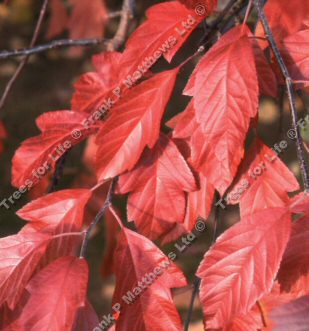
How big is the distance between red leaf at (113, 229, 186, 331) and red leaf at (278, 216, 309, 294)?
0.40 feet

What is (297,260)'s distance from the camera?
0.61m

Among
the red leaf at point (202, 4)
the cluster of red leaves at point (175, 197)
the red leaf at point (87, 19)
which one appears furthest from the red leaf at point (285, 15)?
the red leaf at point (87, 19)

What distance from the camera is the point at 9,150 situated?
74.1 inches

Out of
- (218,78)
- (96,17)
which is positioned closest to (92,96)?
(218,78)

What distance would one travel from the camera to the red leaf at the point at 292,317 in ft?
1.66

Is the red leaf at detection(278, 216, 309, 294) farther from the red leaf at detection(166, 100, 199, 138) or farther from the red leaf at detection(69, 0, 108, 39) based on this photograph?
the red leaf at detection(69, 0, 108, 39)

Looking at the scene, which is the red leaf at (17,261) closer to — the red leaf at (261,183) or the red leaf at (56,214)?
the red leaf at (56,214)

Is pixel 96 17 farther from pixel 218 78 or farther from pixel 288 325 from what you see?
pixel 288 325

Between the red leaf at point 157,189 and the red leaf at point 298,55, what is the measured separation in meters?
0.18

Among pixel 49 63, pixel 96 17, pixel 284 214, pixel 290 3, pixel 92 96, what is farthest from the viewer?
pixel 49 63

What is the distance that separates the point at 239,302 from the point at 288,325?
0.30 feet

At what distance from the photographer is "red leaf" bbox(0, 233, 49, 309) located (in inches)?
26.0

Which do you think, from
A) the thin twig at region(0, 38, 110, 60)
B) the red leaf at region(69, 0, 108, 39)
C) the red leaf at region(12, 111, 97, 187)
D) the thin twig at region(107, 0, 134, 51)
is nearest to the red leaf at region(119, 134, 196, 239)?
the red leaf at region(12, 111, 97, 187)

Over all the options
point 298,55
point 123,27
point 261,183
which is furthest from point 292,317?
point 123,27
